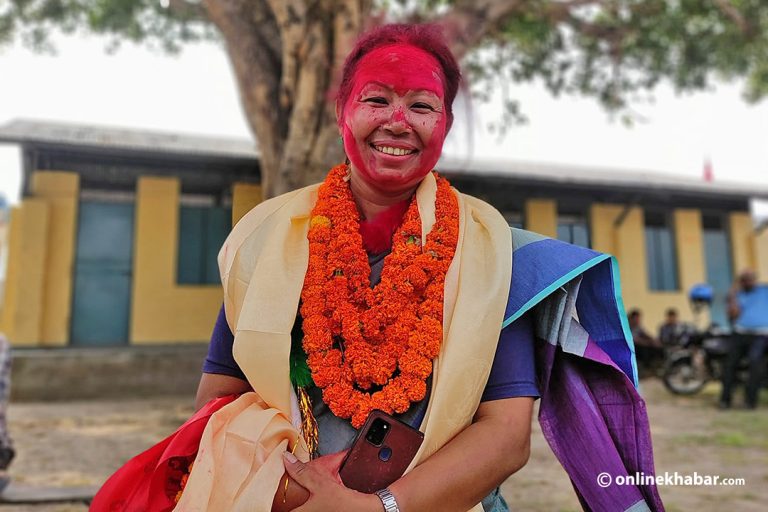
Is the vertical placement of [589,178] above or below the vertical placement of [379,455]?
above

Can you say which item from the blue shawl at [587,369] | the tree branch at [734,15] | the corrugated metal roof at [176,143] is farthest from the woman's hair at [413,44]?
the tree branch at [734,15]

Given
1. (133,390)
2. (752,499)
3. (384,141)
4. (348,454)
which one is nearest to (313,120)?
(384,141)

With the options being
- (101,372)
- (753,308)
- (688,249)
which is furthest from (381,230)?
(688,249)

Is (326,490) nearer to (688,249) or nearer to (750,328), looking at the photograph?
(750,328)

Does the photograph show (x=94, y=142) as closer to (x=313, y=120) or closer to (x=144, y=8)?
(x=144, y=8)

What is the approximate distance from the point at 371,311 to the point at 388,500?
1.33 ft

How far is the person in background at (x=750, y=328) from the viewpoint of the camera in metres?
6.75

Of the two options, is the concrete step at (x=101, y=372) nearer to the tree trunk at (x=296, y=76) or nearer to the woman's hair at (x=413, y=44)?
the tree trunk at (x=296, y=76)

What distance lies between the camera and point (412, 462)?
44.8 inches

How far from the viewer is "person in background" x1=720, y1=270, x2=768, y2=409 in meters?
6.75

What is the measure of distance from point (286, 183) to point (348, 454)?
3.20 meters

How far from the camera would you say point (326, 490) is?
1079mm

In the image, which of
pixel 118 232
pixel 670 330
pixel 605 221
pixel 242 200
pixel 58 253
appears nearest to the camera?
pixel 242 200

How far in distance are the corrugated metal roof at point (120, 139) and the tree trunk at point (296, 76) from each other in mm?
3873
